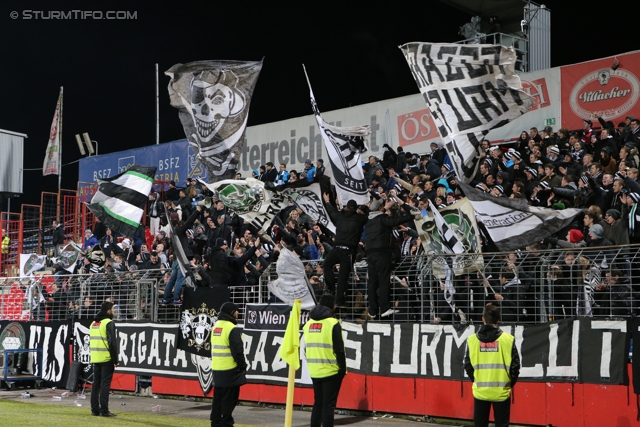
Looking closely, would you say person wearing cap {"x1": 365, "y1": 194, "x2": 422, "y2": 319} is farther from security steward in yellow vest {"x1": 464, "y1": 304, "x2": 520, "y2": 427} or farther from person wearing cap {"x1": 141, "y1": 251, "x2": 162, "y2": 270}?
person wearing cap {"x1": 141, "y1": 251, "x2": 162, "y2": 270}

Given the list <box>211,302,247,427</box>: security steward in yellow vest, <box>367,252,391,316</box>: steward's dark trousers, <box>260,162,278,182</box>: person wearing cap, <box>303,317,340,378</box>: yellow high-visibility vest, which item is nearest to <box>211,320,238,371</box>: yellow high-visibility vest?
<box>211,302,247,427</box>: security steward in yellow vest

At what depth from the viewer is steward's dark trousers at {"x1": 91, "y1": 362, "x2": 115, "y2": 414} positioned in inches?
592

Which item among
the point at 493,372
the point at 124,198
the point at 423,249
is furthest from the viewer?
the point at 124,198

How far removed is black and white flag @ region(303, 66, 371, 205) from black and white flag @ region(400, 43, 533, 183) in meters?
2.19

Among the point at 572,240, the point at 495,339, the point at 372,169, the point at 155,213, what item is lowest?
the point at 495,339

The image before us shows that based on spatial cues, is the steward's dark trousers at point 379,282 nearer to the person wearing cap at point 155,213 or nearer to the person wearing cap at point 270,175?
the person wearing cap at point 270,175

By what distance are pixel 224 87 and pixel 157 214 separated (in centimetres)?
1107

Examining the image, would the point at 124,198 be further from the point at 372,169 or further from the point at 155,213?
the point at 155,213

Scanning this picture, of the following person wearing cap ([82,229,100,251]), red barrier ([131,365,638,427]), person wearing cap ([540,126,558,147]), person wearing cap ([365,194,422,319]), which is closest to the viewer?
red barrier ([131,365,638,427])

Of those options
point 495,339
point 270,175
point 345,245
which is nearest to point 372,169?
point 270,175

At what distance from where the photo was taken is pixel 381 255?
45.0 feet

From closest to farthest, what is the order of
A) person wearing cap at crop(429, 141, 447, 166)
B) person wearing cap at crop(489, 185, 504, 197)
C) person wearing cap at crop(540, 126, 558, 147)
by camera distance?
person wearing cap at crop(489, 185, 504, 197)
person wearing cap at crop(540, 126, 558, 147)
person wearing cap at crop(429, 141, 447, 166)

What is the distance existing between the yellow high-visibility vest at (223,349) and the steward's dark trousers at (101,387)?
410 cm

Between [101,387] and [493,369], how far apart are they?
8.34 m
